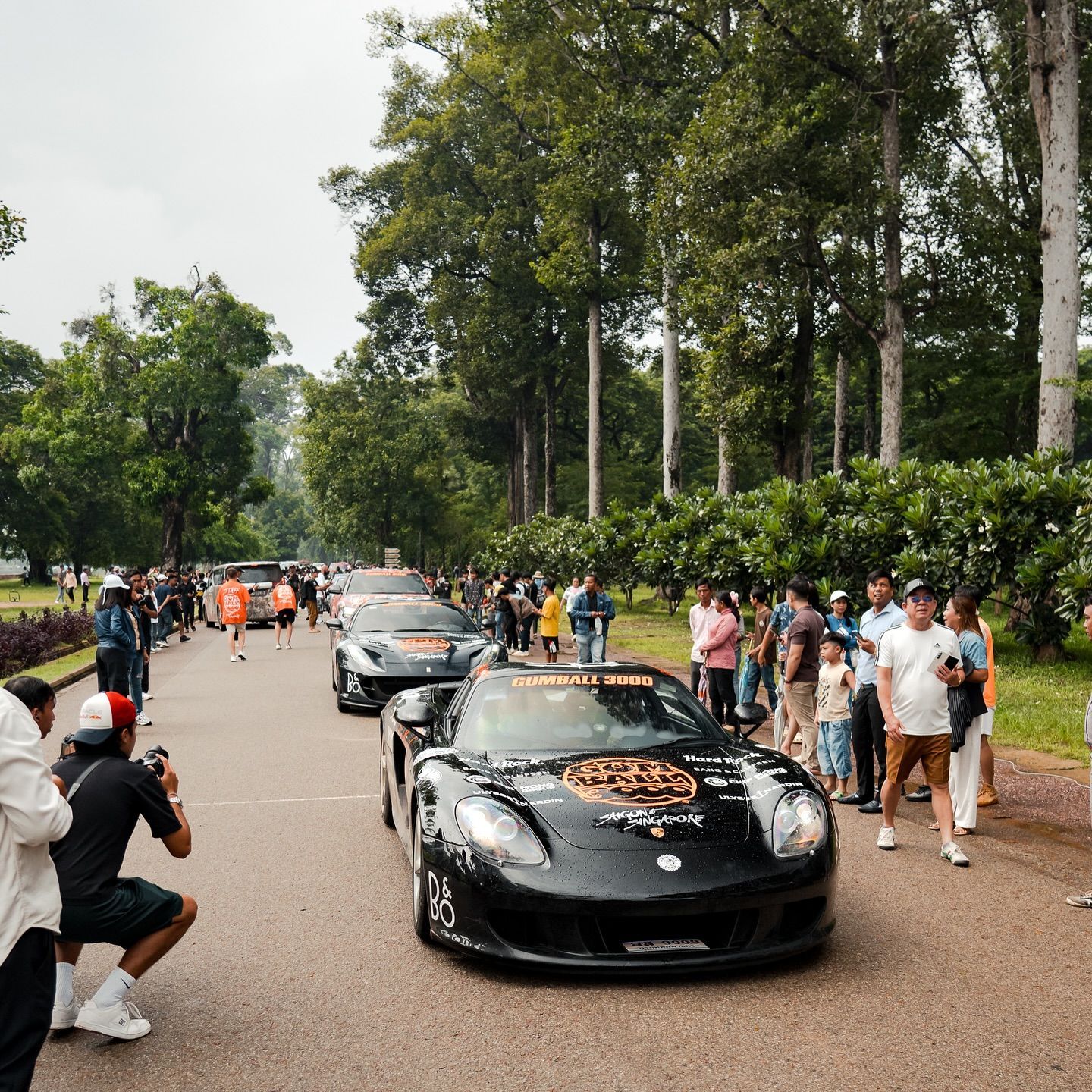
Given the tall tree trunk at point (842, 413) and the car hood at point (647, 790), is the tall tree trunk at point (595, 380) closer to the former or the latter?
the tall tree trunk at point (842, 413)

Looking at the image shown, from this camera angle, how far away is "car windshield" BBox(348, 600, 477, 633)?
15539mm

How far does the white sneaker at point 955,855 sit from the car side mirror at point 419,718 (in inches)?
127

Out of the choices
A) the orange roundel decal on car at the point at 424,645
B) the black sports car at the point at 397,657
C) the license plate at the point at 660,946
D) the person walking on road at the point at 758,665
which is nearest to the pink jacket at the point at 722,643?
the person walking on road at the point at 758,665

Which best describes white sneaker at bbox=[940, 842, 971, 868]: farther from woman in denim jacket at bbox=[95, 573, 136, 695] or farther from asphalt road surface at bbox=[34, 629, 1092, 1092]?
woman in denim jacket at bbox=[95, 573, 136, 695]

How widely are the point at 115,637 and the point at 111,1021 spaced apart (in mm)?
8545

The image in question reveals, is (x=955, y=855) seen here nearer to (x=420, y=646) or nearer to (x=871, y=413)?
(x=420, y=646)

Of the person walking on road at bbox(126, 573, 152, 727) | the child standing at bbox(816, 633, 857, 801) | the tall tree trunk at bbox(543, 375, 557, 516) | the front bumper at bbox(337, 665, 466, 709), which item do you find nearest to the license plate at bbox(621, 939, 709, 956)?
the child standing at bbox(816, 633, 857, 801)

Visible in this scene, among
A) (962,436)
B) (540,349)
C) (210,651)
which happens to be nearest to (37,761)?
(210,651)

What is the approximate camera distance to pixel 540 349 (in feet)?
162

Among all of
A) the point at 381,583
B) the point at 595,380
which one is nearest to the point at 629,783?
the point at 381,583

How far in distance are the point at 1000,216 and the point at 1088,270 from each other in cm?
337

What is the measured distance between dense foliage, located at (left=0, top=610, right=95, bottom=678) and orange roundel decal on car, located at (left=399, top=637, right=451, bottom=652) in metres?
7.37

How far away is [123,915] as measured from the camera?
4.20 metres

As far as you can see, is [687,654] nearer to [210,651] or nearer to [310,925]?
[210,651]
